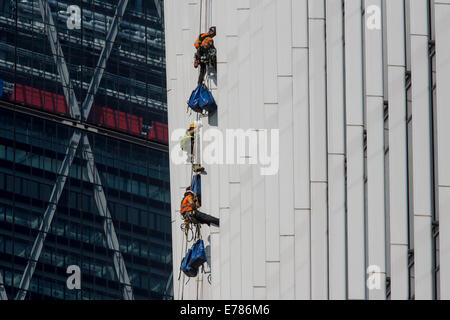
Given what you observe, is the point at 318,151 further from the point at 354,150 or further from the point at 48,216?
the point at 48,216

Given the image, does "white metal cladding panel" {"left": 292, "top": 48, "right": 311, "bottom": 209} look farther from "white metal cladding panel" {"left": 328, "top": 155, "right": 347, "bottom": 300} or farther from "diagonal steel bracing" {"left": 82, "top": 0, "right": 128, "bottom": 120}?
"diagonal steel bracing" {"left": 82, "top": 0, "right": 128, "bottom": 120}

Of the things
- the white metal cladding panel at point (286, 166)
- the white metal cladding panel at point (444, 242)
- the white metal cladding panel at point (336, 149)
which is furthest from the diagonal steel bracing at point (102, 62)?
the white metal cladding panel at point (444, 242)

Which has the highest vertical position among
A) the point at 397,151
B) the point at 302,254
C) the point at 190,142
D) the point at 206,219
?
the point at 190,142

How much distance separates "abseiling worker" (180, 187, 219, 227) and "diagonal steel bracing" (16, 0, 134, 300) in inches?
2682

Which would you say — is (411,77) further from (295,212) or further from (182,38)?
(182,38)

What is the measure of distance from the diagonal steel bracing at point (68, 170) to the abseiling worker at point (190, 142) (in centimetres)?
6405

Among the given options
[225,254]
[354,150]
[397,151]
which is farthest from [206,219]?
[397,151]

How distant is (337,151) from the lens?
38.8m

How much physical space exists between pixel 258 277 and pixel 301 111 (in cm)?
489

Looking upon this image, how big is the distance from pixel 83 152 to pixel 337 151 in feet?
282

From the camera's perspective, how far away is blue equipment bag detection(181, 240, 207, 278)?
52906 millimetres

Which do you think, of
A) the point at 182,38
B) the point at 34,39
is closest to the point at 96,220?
the point at 34,39

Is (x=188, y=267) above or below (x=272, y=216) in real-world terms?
above

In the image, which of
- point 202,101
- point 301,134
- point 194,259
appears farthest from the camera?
point 194,259
